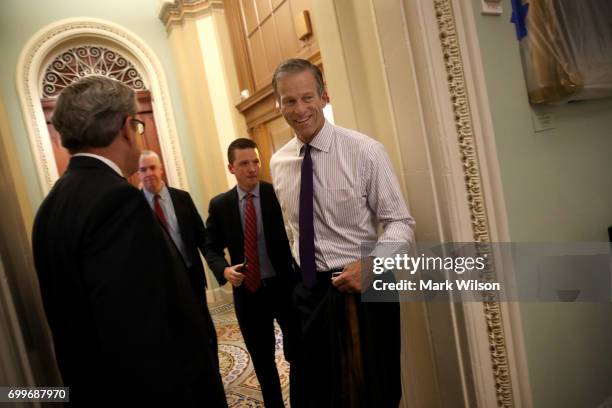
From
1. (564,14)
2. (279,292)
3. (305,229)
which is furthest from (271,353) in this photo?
(564,14)

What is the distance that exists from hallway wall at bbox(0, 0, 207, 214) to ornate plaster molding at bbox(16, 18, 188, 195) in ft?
0.23

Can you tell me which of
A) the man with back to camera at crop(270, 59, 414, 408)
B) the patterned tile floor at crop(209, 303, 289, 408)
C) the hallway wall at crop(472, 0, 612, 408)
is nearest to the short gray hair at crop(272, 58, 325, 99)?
the man with back to camera at crop(270, 59, 414, 408)

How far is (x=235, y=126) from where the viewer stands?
4.68 meters

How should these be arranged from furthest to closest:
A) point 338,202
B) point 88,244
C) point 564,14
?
point 564,14 → point 338,202 → point 88,244

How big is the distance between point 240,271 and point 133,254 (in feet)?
3.54

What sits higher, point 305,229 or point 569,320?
point 305,229

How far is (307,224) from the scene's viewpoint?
141 centimetres

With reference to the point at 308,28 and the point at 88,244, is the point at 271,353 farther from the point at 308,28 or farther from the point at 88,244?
the point at 308,28

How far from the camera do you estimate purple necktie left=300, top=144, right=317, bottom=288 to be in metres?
1.41

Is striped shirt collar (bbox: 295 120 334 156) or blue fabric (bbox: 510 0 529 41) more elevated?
blue fabric (bbox: 510 0 529 41)

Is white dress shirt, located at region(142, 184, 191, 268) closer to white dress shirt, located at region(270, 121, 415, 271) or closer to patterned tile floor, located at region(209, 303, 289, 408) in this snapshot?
patterned tile floor, located at region(209, 303, 289, 408)

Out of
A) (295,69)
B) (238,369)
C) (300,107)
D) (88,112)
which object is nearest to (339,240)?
(300,107)

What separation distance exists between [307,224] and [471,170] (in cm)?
66

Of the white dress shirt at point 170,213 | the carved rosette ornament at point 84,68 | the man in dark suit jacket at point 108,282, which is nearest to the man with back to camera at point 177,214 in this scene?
the white dress shirt at point 170,213
